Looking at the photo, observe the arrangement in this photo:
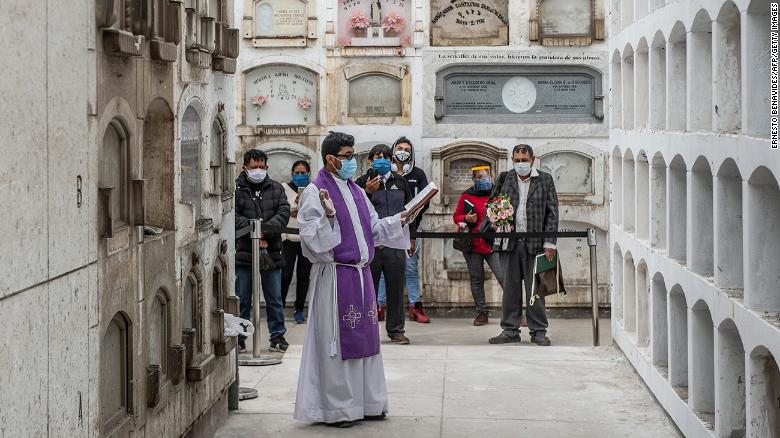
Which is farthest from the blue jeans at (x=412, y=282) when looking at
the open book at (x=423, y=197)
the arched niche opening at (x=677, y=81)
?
the arched niche opening at (x=677, y=81)

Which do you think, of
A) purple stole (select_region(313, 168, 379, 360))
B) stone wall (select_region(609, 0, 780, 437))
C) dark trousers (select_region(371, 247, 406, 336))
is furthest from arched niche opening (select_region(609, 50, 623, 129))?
purple stole (select_region(313, 168, 379, 360))

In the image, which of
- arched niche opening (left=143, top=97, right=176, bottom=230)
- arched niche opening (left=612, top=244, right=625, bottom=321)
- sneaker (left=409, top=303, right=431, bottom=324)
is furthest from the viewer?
sneaker (left=409, top=303, right=431, bottom=324)

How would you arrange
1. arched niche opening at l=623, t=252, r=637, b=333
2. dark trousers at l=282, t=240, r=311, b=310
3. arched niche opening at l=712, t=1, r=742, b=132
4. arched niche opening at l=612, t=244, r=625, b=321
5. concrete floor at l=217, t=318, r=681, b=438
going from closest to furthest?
1. arched niche opening at l=712, t=1, r=742, b=132
2. concrete floor at l=217, t=318, r=681, b=438
3. arched niche opening at l=623, t=252, r=637, b=333
4. arched niche opening at l=612, t=244, r=625, b=321
5. dark trousers at l=282, t=240, r=311, b=310

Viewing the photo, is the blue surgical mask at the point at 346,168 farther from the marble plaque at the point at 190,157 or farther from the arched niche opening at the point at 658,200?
the arched niche opening at the point at 658,200

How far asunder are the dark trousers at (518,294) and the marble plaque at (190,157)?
3.75m

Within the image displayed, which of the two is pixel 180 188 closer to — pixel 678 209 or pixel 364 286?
pixel 364 286

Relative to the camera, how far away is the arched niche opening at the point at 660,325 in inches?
231

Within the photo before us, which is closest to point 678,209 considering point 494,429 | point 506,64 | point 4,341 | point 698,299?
point 698,299

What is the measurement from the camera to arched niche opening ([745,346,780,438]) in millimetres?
4094

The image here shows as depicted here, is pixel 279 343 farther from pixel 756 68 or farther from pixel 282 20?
pixel 756 68

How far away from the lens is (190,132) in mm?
4988

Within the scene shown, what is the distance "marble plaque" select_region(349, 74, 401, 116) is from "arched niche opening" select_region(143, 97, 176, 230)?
19.7 ft

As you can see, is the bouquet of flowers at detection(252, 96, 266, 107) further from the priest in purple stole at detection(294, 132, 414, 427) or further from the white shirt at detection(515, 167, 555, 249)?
the priest in purple stole at detection(294, 132, 414, 427)

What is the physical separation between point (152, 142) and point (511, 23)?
20.7 ft
